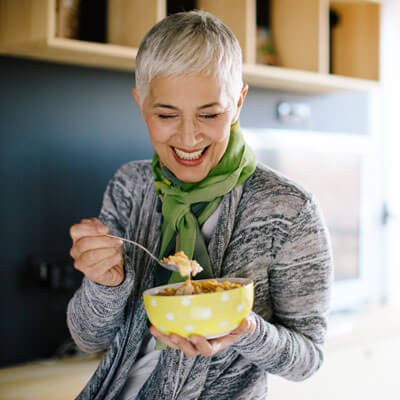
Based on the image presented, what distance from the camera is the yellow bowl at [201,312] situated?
0.84 metres

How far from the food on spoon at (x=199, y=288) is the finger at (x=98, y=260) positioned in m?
0.11

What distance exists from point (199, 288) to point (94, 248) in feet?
0.66

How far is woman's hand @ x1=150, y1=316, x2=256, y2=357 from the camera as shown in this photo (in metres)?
0.86

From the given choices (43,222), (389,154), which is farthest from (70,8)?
(389,154)

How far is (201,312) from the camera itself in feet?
2.75

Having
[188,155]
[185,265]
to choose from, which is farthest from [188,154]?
[185,265]

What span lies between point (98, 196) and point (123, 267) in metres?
0.88

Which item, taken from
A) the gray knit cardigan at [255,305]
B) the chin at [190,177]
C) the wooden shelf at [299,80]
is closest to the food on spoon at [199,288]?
the gray knit cardigan at [255,305]

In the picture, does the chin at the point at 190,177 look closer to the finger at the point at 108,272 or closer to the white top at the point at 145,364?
the white top at the point at 145,364

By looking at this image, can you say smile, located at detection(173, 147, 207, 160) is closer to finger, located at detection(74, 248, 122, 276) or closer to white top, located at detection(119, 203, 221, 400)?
white top, located at detection(119, 203, 221, 400)

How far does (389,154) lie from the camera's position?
2.74 meters

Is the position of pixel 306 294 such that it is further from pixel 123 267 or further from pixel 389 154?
pixel 389 154

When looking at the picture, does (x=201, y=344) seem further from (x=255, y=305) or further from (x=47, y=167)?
(x=47, y=167)

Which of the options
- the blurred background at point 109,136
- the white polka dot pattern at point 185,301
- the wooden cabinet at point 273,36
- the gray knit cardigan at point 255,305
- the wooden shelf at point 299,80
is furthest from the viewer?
the wooden shelf at point 299,80
